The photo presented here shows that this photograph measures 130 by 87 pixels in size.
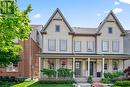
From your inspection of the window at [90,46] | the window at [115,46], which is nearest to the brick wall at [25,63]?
the window at [90,46]

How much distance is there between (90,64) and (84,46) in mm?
2878

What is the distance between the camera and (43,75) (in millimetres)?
54906

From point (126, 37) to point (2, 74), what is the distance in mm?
21233

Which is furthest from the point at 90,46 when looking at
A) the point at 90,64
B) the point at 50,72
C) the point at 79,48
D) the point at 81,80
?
the point at 50,72

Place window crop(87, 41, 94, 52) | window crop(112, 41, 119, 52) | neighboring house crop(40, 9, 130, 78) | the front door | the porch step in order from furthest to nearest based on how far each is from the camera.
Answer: window crop(87, 41, 94, 52) < window crop(112, 41, 119, 52) < the front door < neighboring house crop(40, 9, 130, 78) < the porch step

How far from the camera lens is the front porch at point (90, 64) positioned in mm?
56412

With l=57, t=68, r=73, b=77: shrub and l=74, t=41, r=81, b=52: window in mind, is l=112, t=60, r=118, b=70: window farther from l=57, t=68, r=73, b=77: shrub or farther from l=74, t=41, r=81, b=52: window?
l=57, t=68, r=73, b=77: shrub

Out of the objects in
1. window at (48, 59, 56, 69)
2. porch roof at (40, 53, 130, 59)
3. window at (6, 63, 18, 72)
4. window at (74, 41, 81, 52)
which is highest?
window at (74, 41, 81, 52)

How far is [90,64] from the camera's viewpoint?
58.5 metres

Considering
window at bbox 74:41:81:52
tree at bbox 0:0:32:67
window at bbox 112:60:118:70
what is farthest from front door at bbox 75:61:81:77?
tree at bbox 0:0:32:67

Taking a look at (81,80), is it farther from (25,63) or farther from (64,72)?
(25,63)

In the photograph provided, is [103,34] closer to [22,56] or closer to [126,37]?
[126,37]

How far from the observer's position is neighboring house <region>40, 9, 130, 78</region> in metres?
57.0

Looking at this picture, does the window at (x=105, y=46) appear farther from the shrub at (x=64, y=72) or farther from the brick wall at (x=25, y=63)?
the brick wall at (x=25, y=63)
